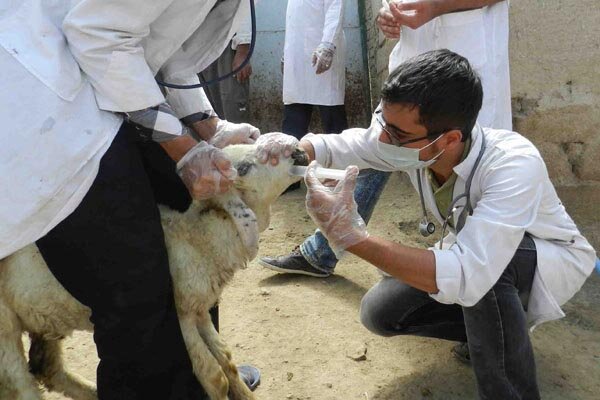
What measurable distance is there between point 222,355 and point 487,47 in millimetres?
1939

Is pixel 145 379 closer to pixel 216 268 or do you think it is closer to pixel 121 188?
pixel 216 268

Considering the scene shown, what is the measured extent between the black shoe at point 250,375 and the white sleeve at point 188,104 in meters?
1.06

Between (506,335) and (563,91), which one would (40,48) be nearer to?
(506,335)

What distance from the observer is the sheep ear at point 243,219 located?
201 centimetres

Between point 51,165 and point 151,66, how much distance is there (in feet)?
1.42

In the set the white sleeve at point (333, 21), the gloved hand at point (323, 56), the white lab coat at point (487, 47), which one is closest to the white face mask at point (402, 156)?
the white lab coat at point (487, 47)

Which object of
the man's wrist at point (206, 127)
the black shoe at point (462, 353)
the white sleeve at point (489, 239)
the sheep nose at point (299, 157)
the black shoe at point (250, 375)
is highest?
the man's wrist at point (206, 127)

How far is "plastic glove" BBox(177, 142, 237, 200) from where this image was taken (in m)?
1.80

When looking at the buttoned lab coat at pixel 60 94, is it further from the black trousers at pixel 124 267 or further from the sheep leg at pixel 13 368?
the sheep leg at pixel 13 368

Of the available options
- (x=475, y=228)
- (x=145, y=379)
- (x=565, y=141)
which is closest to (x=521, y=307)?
(x=475, y=228)

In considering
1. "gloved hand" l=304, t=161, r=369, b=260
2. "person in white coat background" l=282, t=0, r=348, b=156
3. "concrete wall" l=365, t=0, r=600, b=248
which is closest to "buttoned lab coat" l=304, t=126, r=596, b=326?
"gloved hand" l=304, t=161, r=369, b=260

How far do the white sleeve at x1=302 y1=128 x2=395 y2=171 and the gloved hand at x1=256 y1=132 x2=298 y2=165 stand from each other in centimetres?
38

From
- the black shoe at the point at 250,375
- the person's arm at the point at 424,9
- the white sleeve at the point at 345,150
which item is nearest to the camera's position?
the white sleeve at the point at 345,150

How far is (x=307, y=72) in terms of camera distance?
5.52 m
